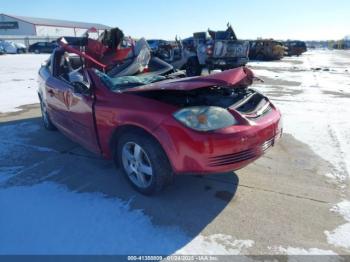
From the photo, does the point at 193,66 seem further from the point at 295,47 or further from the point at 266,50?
the point at 295,47

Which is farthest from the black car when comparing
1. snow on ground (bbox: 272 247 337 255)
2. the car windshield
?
snow on ground (bbox: 272 247 337 255)

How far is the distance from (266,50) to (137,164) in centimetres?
2396

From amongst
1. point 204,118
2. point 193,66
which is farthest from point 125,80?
point 193,66

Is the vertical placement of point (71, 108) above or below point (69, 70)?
below

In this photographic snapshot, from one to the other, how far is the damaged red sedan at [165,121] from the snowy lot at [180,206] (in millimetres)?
360

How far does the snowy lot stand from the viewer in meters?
2.58

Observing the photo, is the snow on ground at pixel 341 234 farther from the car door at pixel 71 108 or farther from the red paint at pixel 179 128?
the car door at pixel 71 108

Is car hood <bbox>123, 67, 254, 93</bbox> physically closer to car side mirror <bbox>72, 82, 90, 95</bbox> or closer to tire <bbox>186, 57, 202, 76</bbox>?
car side mirror <bbox>72, 82, 90, 95</bbox>

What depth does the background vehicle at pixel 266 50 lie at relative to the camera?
2484cm

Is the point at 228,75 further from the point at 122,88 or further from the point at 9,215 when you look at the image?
the point at 9,215

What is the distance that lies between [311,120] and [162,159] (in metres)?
4.15

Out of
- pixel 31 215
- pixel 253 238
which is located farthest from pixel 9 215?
pixel 253 238

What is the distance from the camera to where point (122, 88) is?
145 inches

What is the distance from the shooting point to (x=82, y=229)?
2764mm
